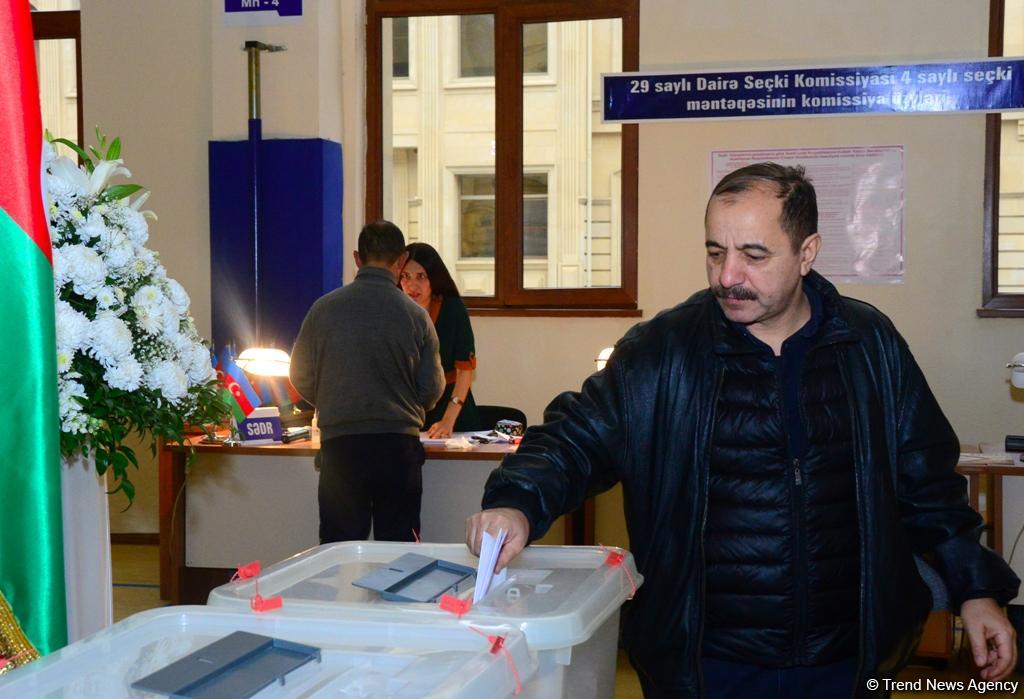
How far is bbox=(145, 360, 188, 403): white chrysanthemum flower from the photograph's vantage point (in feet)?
6.22

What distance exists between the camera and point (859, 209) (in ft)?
19.4

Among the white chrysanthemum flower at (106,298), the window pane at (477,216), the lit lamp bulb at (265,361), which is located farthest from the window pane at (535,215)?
the white chrysanthemum flower at (106,298)

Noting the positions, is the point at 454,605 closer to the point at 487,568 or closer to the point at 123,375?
the point at 487,568

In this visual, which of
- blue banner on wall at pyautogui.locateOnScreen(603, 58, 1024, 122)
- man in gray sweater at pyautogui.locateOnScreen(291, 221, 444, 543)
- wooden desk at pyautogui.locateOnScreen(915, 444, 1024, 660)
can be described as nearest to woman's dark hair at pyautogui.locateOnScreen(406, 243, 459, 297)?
man in gray sweater at pyautogui.locateOnScreen(291, 221, 444, 543)

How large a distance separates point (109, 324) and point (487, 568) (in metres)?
0.74

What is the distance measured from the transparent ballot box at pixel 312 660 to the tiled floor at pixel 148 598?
7.27ft

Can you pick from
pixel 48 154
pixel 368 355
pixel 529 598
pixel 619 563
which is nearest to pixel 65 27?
pixel 368 355

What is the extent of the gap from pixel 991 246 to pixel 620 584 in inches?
188

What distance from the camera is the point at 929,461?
1997mm

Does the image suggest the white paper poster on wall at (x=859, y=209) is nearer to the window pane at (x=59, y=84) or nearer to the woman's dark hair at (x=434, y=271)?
the woman's dark hair at (x=434, y=271)

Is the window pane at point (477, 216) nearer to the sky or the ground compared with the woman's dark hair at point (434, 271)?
nearer to the sky

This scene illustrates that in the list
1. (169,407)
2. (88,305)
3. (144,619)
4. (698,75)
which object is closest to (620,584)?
(144,619)

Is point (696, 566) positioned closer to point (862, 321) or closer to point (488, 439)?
point (862, 321)

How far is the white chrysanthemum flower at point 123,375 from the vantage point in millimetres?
1828
